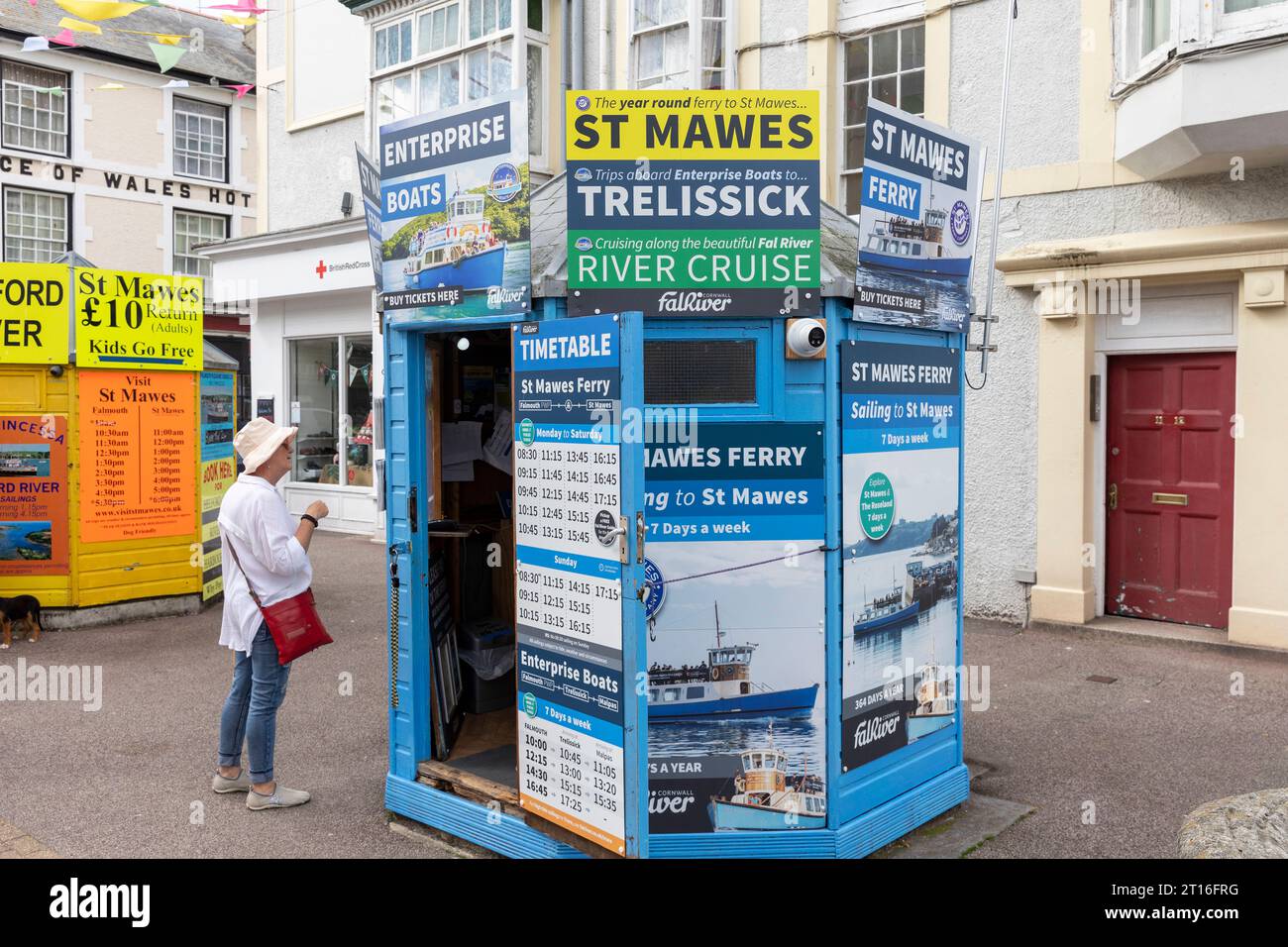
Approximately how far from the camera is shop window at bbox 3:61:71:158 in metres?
21.9

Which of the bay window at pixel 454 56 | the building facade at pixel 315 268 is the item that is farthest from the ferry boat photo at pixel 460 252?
the building facade at pixel 315 268

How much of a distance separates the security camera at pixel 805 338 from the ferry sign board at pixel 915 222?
A: 26cm

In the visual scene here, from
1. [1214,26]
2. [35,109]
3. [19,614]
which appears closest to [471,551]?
[19,614]

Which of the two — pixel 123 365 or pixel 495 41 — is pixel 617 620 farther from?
pixel 495 41

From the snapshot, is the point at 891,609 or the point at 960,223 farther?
the point at 960,223

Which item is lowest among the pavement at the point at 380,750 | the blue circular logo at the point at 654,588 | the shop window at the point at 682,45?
the pavement at the point at 380,750

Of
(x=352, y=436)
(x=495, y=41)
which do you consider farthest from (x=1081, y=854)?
(x=352, y=436)

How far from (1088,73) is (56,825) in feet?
29.0

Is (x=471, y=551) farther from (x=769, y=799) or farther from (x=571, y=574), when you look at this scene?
(x=769, y=799)

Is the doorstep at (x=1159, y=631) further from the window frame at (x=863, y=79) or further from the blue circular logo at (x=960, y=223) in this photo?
the blue circular logo at (x=960, y=223)

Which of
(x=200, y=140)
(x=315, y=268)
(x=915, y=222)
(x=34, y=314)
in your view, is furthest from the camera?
(x=200, y=140)

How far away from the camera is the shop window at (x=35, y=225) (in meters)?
22.3

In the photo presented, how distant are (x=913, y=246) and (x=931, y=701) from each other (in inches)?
84.6

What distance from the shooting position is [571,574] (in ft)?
13.8
